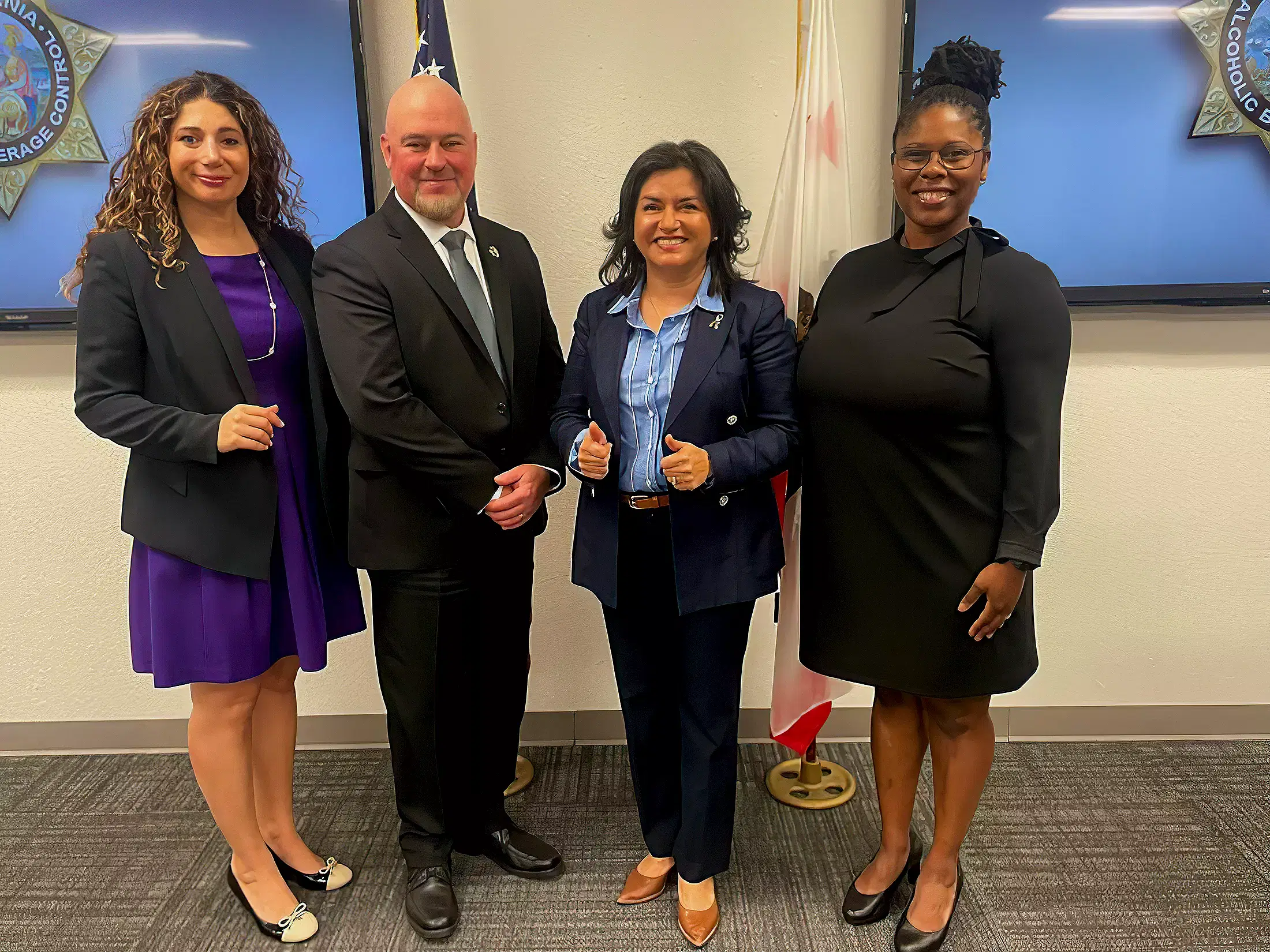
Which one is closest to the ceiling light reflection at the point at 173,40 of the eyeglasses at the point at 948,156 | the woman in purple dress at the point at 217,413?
→ the woman in purple dress at the point at 217,413

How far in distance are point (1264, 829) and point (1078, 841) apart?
1.70 feet

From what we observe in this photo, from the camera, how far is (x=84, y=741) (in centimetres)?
284

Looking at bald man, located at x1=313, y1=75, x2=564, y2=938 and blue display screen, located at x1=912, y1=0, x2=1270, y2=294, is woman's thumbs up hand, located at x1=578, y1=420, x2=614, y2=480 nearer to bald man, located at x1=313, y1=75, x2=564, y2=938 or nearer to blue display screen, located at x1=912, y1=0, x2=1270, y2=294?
bald man, located at x1=313, y1=75, x2=564, y2=938

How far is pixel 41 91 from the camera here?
7.75 feet

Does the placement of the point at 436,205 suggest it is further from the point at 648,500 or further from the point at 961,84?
the point at 961,84

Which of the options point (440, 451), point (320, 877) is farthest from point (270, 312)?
point (320, 877)

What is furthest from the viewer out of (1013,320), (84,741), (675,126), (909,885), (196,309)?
(84,741)

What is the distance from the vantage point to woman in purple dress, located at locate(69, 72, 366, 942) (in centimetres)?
174

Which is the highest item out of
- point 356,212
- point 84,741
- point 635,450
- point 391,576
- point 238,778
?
point 356,212

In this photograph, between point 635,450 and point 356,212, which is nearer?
point 635,450

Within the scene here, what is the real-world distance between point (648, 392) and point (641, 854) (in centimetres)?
127

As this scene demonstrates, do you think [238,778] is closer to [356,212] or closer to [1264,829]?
[356,212]

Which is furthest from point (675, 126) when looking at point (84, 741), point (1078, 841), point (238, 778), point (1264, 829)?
point (84, 741)

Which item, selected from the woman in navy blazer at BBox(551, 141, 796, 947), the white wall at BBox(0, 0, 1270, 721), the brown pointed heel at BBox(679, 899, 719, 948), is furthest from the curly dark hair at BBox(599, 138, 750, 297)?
the brown pointed heel at BBox(679, 899, 719, 948)
